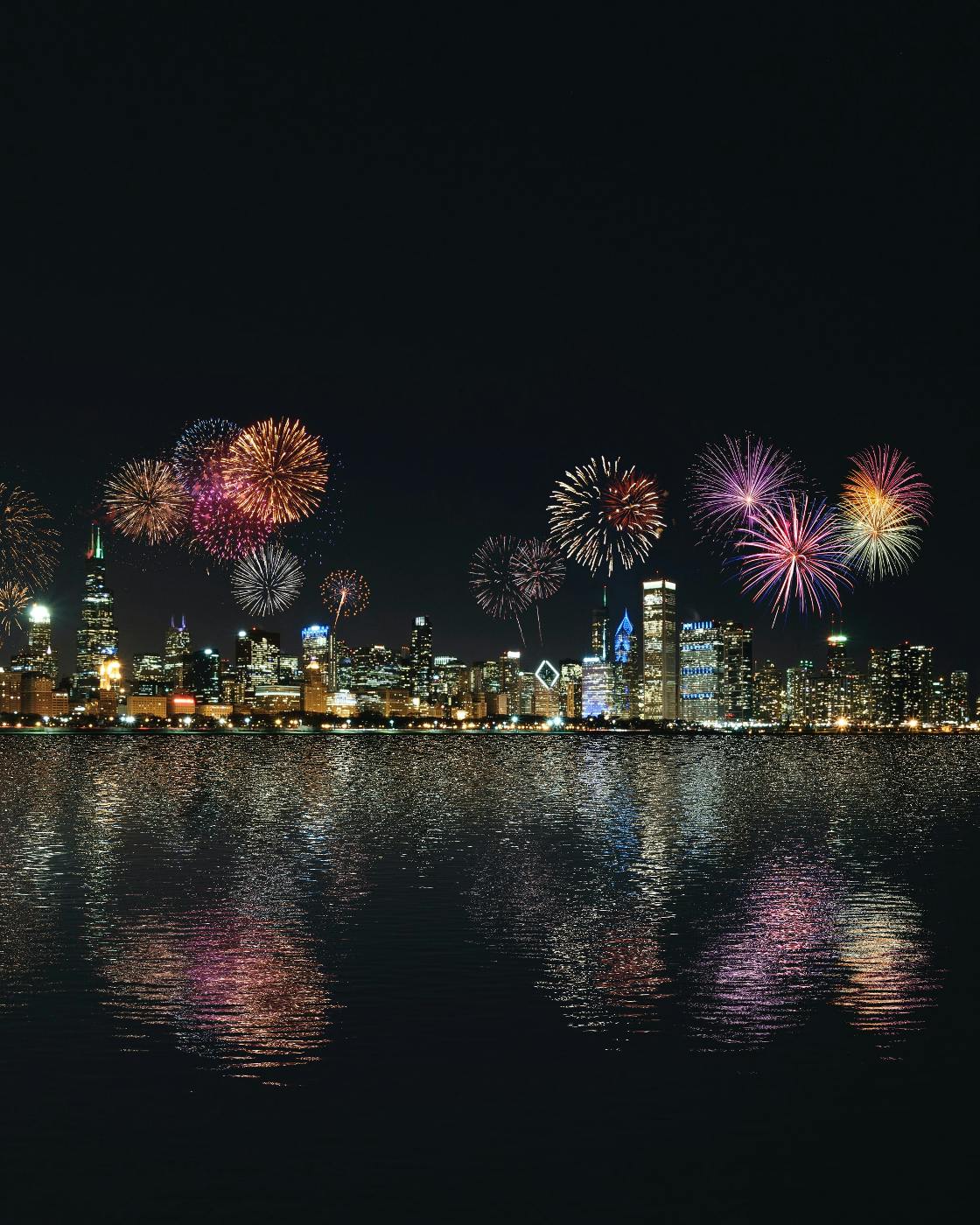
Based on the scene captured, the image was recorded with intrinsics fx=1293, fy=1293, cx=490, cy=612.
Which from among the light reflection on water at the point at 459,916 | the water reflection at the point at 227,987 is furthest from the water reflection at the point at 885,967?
the water reflection at the point at 227,987

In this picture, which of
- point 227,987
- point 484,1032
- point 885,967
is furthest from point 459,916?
point 484,1032

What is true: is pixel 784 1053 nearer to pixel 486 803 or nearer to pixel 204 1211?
pixel 204 1211

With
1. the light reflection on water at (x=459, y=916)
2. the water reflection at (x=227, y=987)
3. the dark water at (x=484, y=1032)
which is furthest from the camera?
the light reflection on water at (x=459, y=916)

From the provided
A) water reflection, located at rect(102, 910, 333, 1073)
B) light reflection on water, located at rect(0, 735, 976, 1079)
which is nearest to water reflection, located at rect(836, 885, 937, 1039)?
light reflection on water, located at rect(0, 735, 976, 1079)

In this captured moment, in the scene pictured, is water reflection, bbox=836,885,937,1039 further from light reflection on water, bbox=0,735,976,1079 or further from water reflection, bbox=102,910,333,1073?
water reflection, bbox=102,910,333,1073

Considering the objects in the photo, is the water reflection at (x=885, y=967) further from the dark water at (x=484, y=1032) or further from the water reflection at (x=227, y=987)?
the water reflection at (x=227, y=987)
